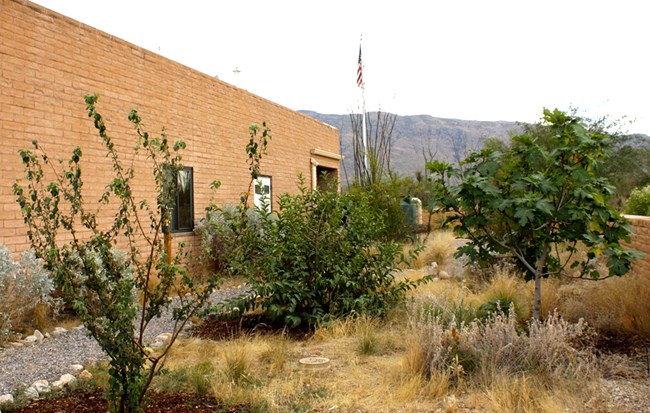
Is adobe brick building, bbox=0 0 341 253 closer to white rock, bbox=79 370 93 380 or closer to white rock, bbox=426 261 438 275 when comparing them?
white rock, bbox=79 370 93 380

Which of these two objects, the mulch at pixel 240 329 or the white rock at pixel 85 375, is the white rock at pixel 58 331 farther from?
the white rock at pixel 85 375

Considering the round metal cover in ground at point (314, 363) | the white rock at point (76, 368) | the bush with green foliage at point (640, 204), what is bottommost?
the white rock at point (76, 368)

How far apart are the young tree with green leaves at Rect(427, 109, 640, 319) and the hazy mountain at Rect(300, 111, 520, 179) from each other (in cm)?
5005

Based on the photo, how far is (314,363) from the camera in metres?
4.85

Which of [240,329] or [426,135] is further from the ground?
[426,135]

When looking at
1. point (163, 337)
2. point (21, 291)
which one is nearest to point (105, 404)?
point (163, 337)

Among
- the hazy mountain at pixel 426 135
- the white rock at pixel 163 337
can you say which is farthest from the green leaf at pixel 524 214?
the hazy mountain at pixel 426 135

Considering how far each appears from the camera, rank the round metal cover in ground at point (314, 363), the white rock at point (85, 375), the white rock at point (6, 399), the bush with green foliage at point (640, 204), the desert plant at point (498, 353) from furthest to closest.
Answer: the bush with green foliage at point (640, 204) < the round metal cover in ground at point (314, 363) < the white rock at point (85, 375) < the desert plant at point (498, 353) < the white rock at point (6, 399)

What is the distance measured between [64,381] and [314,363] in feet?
6.50

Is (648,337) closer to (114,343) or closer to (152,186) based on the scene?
(114,343)

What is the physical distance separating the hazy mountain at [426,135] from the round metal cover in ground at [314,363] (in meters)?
50.5

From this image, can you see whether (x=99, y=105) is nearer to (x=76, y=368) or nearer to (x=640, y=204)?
(x=76, y=368)

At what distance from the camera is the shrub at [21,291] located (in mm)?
6078

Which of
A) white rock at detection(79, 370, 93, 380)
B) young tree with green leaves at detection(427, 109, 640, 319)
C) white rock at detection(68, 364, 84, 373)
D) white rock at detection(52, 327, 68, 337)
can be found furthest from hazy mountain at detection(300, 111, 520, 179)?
white rock at detection(79, 370, 93, 380)
